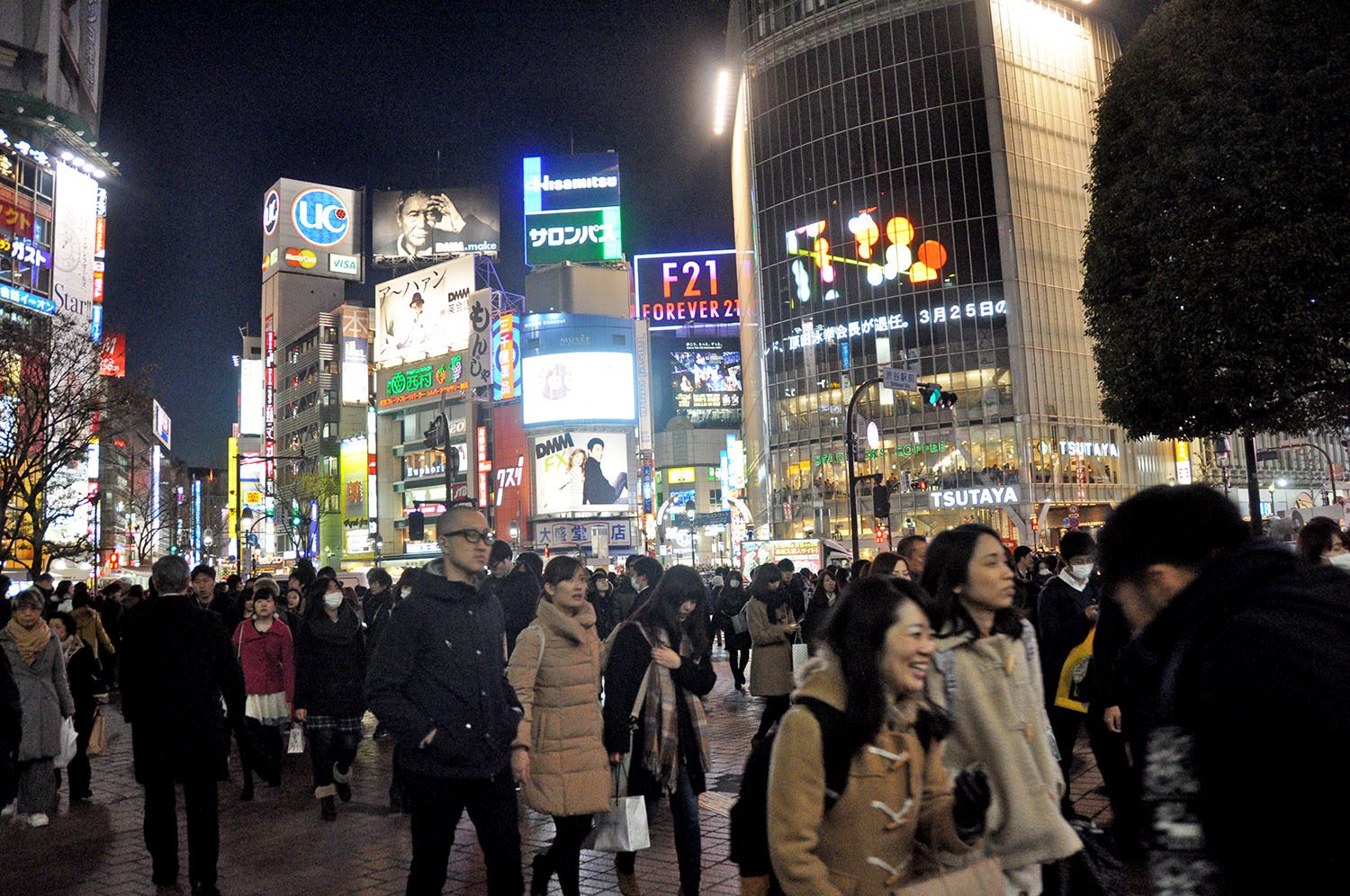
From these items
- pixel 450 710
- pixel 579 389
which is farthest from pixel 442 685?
pixel 579 389

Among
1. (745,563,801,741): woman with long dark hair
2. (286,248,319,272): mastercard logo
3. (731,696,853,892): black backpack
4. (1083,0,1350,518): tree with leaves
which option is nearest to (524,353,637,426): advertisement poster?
(1083,0,1350,518): tree with leaves

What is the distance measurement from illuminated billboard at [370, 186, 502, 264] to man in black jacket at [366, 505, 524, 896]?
70671mm

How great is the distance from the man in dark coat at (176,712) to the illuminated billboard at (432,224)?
227 feet

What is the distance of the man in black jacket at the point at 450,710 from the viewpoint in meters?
4.26

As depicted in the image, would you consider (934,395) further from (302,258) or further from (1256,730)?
(302,258)

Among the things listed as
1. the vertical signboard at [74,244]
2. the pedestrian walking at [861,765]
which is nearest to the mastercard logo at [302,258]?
the vertical signboard at [74,244]

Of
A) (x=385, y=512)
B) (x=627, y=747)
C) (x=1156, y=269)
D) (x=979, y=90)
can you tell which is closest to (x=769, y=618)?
(x=627, y=747)

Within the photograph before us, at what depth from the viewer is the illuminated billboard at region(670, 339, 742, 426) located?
9594 cm

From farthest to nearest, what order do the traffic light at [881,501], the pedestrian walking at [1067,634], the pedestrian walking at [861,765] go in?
the traffic light at [881,501] < the pedestrian walking at [1067,634] < the pedestrian walking at [861,765]

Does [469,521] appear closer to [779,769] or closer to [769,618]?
[779,769]

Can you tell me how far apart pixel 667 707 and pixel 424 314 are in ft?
201

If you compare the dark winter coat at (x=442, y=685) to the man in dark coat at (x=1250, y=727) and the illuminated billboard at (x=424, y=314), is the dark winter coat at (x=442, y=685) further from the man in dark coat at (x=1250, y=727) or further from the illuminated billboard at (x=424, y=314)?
the illuminated billboard at (x=424, y=314)

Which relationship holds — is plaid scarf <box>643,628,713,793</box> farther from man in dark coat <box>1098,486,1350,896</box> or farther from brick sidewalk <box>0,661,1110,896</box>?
man in dark coat <box>1098,486,1350,896</box>

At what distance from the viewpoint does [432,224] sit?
73.4m
